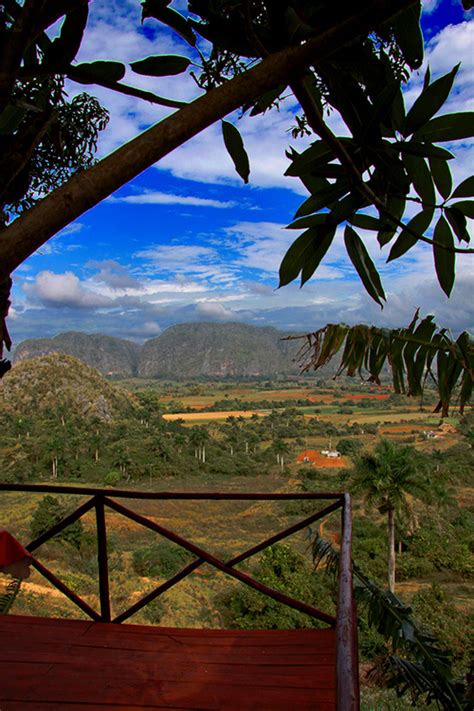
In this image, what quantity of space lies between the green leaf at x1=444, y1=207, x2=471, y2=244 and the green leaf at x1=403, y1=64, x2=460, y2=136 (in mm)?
121

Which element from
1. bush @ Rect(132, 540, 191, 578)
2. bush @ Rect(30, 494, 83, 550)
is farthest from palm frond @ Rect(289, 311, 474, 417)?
bush @ Rect(30, 494, 83, 550)

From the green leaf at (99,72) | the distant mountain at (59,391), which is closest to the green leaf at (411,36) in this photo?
the green leaf at (99,72)

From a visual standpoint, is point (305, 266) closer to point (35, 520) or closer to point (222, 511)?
point (35, 520)

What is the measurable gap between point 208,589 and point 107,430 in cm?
2986

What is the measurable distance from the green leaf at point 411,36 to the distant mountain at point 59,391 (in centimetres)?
5003

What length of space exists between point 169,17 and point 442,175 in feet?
1.42

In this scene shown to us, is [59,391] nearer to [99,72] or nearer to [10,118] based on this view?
[10,118]

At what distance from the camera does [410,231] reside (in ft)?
2.35

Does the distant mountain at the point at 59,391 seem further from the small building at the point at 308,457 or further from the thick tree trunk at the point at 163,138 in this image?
the thick tree trunk at the point at 163,138

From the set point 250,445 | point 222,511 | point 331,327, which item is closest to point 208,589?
point 222,511

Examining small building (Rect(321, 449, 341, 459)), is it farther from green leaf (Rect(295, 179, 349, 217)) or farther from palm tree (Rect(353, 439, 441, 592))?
green leaf (Rect(295, 179, 349, 217))

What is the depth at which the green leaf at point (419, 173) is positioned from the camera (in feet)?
2.33

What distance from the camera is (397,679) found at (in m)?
2.79

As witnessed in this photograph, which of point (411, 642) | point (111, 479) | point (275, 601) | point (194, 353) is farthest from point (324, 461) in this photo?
point (194, 353)
